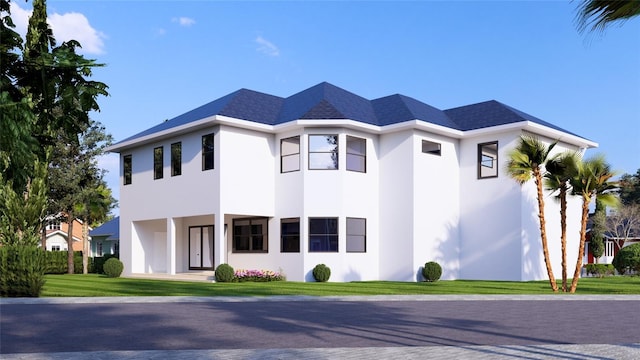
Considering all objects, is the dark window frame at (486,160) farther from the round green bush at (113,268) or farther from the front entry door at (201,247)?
the round green bush at (113,268)

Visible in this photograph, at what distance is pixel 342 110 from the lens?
85.5ft

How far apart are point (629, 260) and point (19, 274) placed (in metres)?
26.3

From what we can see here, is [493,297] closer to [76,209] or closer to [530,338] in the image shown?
[530,338]

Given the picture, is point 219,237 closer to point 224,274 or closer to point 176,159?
point 224,274

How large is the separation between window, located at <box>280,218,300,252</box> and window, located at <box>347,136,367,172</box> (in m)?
3.33

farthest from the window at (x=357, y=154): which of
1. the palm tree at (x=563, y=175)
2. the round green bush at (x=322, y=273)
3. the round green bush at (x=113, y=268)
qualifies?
the round green bush at (x=113, y=268)

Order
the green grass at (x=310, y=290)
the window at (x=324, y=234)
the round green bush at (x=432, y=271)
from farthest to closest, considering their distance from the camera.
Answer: the window at (x=324, y=234) < the round green bush at (x=432, y=271) < the green grass at (x=310, y=290)

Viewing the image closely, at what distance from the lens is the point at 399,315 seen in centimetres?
1311

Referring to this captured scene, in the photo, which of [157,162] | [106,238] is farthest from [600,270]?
[106,238]

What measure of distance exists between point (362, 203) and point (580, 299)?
419 inches

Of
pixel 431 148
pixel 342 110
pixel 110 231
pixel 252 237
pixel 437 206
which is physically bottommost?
pixel 110 231

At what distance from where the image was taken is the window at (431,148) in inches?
1078

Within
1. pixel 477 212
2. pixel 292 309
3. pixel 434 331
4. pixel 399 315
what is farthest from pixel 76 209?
pixel 434 331

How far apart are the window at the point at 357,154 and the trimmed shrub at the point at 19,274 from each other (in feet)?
42.2
